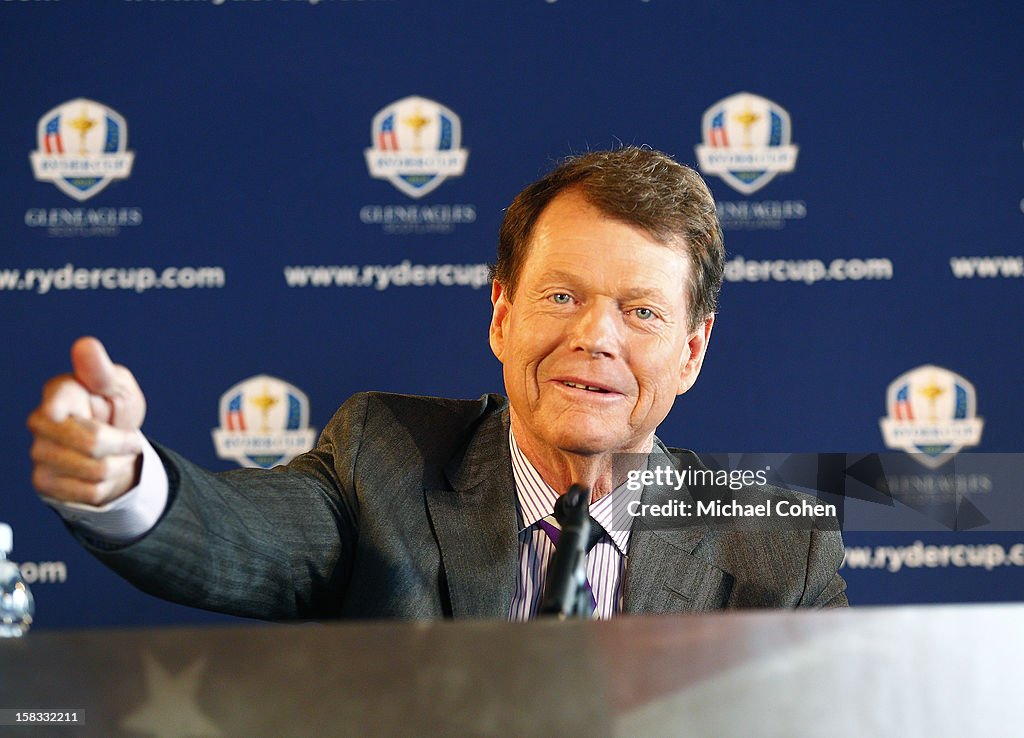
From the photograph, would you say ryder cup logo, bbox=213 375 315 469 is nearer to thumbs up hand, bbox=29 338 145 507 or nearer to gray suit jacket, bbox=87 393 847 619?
gray suit jacket, bbox=87 393 847 619

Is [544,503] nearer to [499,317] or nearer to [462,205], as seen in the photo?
[499,317]

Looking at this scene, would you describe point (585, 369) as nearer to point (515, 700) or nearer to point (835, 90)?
point (515, 700)

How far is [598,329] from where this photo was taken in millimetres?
1559

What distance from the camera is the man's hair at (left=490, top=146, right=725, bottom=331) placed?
161cm

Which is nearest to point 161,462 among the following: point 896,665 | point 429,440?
point 429,440

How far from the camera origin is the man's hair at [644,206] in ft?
5.29

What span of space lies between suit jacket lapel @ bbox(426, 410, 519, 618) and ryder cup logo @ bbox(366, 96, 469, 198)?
4.56ft

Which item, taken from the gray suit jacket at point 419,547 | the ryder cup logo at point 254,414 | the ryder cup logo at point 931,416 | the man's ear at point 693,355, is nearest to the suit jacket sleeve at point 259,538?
the gray suit jacket at point 419,547

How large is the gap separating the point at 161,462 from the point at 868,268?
2258mm

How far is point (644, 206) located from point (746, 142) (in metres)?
1.42

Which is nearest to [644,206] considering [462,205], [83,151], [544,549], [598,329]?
[598,329]

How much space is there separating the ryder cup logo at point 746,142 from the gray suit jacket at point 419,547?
1.50 metres

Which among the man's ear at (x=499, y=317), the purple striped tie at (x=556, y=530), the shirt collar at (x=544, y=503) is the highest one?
the man's ear at (x=499, y=317)

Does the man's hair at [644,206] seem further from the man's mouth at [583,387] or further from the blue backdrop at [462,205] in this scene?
the blue backdrop at [462,205]
